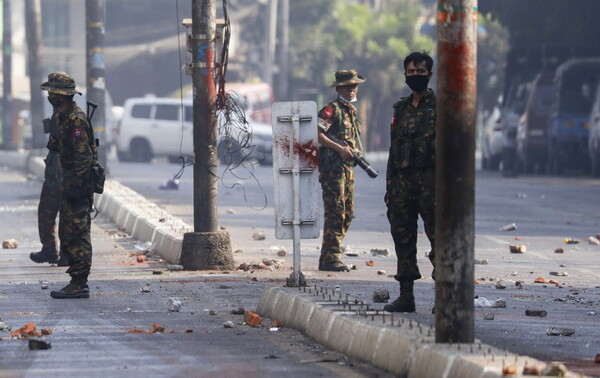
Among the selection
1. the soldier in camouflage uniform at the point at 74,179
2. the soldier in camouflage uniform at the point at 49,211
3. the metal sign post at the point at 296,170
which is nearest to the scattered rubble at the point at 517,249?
the soldier in camouflage uniform at the point at 49,211

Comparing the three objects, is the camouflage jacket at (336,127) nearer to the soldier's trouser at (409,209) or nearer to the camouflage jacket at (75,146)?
the camouflage jacket at (75,146)

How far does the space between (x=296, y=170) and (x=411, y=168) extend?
1.19 meters

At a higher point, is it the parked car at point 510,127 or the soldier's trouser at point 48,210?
the parked car at point 510,127

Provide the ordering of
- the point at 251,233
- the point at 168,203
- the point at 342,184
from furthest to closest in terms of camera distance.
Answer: the point at 168,203 → the point at 251,233 → the point at 342,184

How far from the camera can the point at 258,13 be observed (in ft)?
205

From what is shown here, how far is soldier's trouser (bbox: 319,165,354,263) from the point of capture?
12.5 metres

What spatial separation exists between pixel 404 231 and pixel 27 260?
5.78 meters

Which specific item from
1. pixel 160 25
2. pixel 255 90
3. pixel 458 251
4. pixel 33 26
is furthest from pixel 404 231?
pixel 160 25

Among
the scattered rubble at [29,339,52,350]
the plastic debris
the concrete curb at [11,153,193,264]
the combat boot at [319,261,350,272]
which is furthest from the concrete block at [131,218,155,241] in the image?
the scattered rubble at [29,339,52,350]

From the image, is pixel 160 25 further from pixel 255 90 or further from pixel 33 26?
pixel 33 26

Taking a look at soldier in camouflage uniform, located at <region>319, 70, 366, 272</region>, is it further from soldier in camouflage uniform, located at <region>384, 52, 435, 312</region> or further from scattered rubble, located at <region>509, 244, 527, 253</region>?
scattered rubble, located at <region>509, 244, 527, 253</region>

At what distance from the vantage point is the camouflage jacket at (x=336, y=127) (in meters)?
12.4

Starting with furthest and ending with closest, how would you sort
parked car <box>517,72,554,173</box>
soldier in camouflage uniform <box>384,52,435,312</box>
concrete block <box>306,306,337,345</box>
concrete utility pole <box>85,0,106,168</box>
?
parked car <box>517,72,554,173</box> → concrete utility pole <box>85,0,106,168</box> → soldier in camouflage uniform <box>384,52,435,312</box> → concrete block <box>306,306,337,345</box>


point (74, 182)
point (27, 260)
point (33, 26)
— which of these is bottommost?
point (27, 260)
